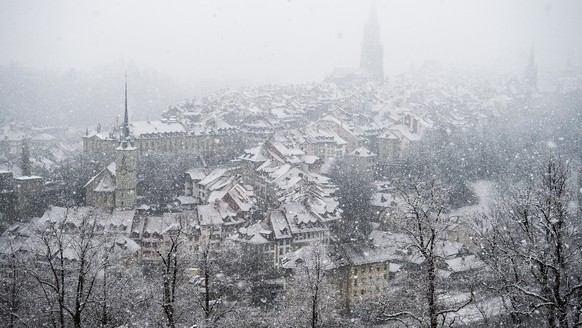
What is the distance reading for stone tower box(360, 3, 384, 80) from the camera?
118 m

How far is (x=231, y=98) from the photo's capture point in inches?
3563

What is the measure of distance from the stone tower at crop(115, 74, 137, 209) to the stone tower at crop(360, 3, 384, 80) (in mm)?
79656

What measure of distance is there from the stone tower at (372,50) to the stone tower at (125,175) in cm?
7966

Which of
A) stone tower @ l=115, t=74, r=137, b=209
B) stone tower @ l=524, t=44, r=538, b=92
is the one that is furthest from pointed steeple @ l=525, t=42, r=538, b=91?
stone tower @ l=115, t=74, r=137, b=209

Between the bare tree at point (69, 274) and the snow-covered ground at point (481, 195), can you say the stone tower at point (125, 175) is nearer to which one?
the bare tree at point (69, 274)

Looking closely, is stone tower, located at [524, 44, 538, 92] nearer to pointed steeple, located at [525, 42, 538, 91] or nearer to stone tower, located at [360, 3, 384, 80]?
pointed steeple, located at [525, 42, 538, 91]

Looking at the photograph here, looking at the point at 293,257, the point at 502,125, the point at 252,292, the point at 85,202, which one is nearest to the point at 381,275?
the point at 293,257

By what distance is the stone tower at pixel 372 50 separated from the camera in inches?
4648

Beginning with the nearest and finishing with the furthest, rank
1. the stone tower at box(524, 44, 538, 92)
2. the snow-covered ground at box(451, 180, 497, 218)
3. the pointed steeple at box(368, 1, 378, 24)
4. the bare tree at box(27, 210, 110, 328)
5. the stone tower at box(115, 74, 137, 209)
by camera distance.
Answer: the bare tree at box(27, 210, 110, 328)
the stone tower at box(115, 74, 137, 209)
the snow-covered ground at box(451, 180, 497, 218)
the stone tower at box(524, 44, 538, 92)
the pointed steeple at box(368, 1, 378, 24)

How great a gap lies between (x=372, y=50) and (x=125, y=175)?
85.1m

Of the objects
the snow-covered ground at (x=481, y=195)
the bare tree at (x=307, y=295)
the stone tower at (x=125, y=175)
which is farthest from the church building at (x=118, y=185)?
the snow-covered ground at (x=481, y=195)

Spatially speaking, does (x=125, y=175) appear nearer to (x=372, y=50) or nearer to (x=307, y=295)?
(x=307, y=295)

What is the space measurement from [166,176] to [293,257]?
20.2 meters

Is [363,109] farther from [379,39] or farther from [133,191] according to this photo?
[133,191]
